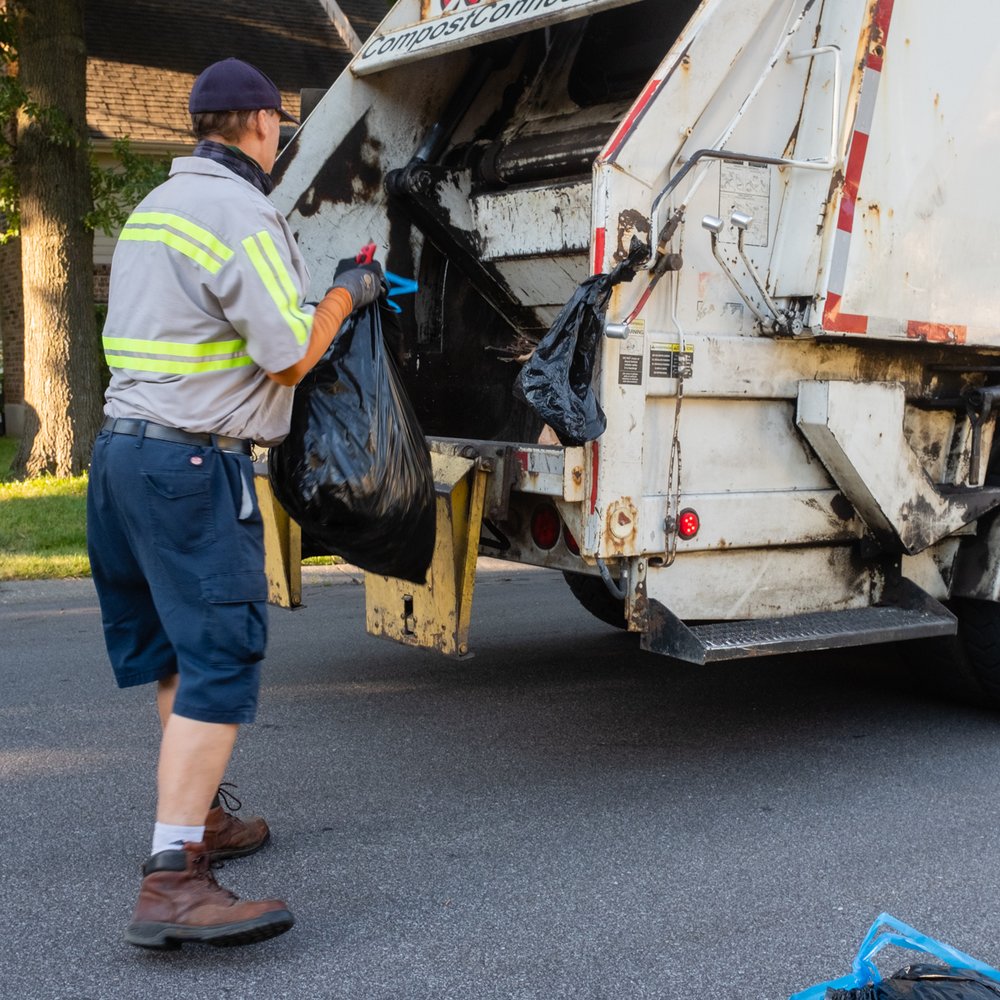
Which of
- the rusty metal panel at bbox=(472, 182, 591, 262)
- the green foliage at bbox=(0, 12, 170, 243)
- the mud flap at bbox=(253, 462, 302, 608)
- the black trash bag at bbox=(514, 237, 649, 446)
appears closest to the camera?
the black trash bag at bbox=(514, 237, 649, 446)

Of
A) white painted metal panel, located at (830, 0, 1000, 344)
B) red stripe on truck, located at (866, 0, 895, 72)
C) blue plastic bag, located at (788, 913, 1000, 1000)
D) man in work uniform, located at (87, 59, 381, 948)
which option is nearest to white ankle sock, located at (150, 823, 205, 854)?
man in work uniform, located at (87, 59, 381, 948)

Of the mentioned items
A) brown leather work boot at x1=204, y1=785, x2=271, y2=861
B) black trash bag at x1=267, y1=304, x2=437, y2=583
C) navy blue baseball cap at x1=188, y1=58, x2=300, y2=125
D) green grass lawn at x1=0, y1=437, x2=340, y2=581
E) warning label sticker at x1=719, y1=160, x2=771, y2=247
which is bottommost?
brown leather work boot at x1=204, y1=785, x2=271, y2=861

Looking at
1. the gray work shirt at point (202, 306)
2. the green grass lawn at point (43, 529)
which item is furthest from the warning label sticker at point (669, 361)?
the green grass lawn at point (43, 529)

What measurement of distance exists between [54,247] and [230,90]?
28.0 ft

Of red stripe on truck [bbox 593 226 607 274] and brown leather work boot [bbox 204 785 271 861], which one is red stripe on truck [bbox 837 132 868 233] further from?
brown leather work boot [bbox 204 785 271 861]

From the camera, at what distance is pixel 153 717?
4.62 m

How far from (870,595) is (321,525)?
6.74 feet

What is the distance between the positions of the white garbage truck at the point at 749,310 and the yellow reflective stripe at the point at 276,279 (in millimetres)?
1046

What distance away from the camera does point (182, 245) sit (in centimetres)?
285

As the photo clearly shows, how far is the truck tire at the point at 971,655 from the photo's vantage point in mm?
4730

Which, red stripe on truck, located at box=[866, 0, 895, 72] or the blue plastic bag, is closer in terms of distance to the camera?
the blue plastic bag

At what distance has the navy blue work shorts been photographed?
9.49ft

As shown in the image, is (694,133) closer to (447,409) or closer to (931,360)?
(931,360)

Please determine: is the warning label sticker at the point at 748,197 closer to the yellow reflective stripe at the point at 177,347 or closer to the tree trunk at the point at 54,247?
the yellow reflective stripe at the point at 177,347
